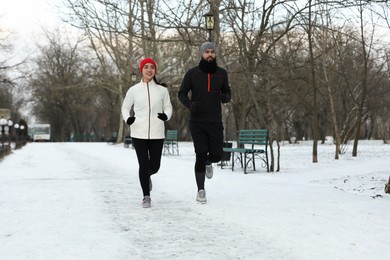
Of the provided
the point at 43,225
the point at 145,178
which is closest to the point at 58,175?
the point at 145,178

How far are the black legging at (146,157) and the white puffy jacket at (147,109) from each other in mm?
105

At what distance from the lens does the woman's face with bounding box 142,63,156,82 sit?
20.0 feet

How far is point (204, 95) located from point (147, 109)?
2.48 feet

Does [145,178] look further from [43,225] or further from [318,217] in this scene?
[318,217]

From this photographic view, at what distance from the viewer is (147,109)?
20.0 ft

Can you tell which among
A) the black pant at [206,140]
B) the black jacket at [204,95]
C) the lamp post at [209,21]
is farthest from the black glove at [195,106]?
the lamp post at [209,21]

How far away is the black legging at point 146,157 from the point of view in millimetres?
6039

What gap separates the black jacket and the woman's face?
0.43 m

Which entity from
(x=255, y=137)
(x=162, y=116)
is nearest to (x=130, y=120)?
(x=162, y=116)

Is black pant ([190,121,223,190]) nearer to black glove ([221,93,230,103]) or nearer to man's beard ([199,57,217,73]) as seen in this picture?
black glove ([221,93,230,103])

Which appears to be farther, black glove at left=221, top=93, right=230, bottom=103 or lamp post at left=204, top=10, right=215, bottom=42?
lamp post at left=204, top=10, right=215, bottom=42

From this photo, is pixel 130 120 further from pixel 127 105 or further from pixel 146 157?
pixel 146 157

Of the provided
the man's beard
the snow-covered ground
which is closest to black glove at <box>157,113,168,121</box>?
the man's beard

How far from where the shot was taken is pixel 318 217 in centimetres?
514
